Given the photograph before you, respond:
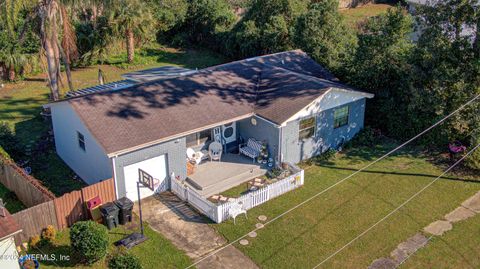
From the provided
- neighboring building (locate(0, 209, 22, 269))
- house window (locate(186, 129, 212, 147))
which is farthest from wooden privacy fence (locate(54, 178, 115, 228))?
house window (locate(186, 129, 212, 147))

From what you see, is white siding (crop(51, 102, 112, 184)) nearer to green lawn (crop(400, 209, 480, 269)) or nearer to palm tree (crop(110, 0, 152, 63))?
green lawn (crop(400, 209, 480, 269))

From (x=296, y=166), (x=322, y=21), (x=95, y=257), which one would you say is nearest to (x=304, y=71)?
(x=322, y=21)

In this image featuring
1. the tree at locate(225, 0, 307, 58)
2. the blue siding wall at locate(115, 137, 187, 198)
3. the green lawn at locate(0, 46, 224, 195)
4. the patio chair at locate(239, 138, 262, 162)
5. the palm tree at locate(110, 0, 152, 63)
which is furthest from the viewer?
the palm tree at locate(110, 0, 152, 63)

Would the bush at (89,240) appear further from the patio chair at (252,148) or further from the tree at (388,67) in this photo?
the tree at (388,67)

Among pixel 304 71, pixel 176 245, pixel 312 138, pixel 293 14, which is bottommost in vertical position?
pixel 176 245

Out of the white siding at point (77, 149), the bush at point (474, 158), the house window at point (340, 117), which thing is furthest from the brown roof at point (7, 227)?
the bush at point (474, 158)

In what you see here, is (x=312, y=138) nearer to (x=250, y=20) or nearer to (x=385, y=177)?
(x=385, y=177)
